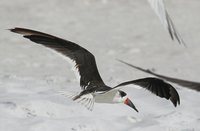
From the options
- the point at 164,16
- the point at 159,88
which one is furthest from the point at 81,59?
the point at 159,88

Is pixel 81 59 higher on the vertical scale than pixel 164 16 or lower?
lower

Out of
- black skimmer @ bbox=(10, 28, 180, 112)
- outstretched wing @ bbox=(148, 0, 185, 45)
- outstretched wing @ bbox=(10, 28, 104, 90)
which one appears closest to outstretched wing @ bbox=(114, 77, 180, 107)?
black skimmer @ bbox=(10, 28, 180, 112)

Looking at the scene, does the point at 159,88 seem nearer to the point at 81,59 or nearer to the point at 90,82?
the point at 90,82

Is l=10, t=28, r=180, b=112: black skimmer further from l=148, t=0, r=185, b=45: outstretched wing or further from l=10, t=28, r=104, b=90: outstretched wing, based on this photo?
l=148, t=0, r=185, b=45: outstretched wing

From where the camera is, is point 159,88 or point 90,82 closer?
point 159,88

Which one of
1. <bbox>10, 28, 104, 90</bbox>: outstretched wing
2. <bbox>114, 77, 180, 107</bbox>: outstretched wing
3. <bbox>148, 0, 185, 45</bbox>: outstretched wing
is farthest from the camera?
<bbox>10, 28, 104, 90</bbox>: outstretched wing

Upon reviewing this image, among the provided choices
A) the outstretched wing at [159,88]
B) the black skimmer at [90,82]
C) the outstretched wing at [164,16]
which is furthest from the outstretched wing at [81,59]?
the outstretched wing at [159,88]

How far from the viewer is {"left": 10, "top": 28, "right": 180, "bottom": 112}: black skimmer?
4.21 metres

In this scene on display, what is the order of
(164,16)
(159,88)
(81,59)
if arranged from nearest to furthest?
(159,88), (164,16), (81,59)

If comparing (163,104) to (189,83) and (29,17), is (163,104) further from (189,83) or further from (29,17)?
(29,17)

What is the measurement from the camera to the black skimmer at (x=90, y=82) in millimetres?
4211

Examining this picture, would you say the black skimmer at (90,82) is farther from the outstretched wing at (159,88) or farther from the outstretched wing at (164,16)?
the outstretched wing at (164,16)

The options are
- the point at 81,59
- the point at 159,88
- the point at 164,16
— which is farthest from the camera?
the point at 81,59

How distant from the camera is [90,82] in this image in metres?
4.97
